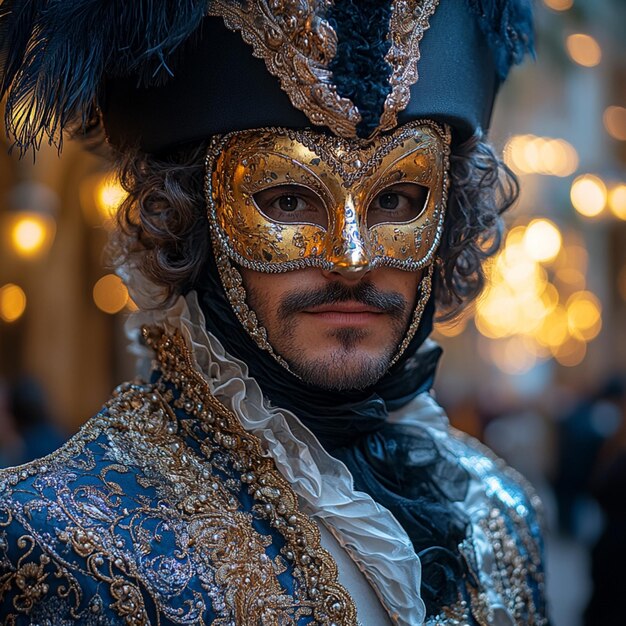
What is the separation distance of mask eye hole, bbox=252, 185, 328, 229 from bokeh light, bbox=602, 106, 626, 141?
24.0 ft

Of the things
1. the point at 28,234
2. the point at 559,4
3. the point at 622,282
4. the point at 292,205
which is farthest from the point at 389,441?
the point at 622,282

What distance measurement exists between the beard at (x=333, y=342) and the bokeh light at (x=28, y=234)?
3.80 meters

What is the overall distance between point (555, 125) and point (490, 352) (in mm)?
5422

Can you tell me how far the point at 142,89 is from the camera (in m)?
2.41

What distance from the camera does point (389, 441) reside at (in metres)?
2.66

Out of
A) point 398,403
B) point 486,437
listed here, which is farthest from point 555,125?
point 398,403

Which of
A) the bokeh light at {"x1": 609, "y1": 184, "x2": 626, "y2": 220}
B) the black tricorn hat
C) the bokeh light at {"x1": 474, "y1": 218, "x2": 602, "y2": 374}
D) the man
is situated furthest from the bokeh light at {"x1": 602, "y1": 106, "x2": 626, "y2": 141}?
the black tricorn hat

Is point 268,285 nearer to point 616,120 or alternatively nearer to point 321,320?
point 321,320

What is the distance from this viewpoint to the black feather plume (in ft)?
7.41

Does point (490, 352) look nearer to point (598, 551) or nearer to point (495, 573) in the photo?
point (598, 551)

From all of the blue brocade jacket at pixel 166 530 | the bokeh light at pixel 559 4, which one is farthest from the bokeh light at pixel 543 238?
the blue brocade jacket at pixel 166 530

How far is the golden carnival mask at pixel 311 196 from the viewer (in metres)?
2.34

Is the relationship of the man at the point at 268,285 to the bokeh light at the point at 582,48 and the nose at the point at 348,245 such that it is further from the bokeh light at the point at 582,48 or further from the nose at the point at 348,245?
the bokeh light at the point at 582,48

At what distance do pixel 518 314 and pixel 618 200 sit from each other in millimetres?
5977
